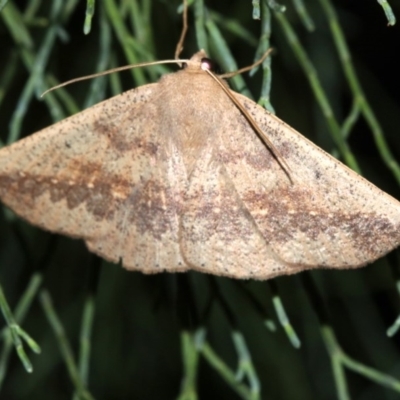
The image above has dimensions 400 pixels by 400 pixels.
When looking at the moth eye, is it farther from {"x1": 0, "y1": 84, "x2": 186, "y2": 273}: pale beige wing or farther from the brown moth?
{"x1": 0, "y1": 84, "x2": 186, "y2": 273}: pale beige wing

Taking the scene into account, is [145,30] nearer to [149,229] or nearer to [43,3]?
[149,229]

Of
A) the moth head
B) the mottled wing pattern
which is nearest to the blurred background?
the moth head

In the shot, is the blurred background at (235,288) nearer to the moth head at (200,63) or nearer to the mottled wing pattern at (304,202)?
the moth head at (200,63)

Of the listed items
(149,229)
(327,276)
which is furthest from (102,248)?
(327,276)

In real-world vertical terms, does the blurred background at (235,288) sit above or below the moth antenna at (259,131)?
below

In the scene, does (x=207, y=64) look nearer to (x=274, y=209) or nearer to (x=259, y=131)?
(x=259, y=131)

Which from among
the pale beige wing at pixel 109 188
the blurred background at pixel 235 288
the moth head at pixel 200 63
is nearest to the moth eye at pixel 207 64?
the moth head at pixel 200 63

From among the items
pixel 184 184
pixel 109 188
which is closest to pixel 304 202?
pixel 184 184

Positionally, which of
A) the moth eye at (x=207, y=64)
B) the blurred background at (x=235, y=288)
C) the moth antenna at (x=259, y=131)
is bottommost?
the blurred background at (x=235, y=288)
